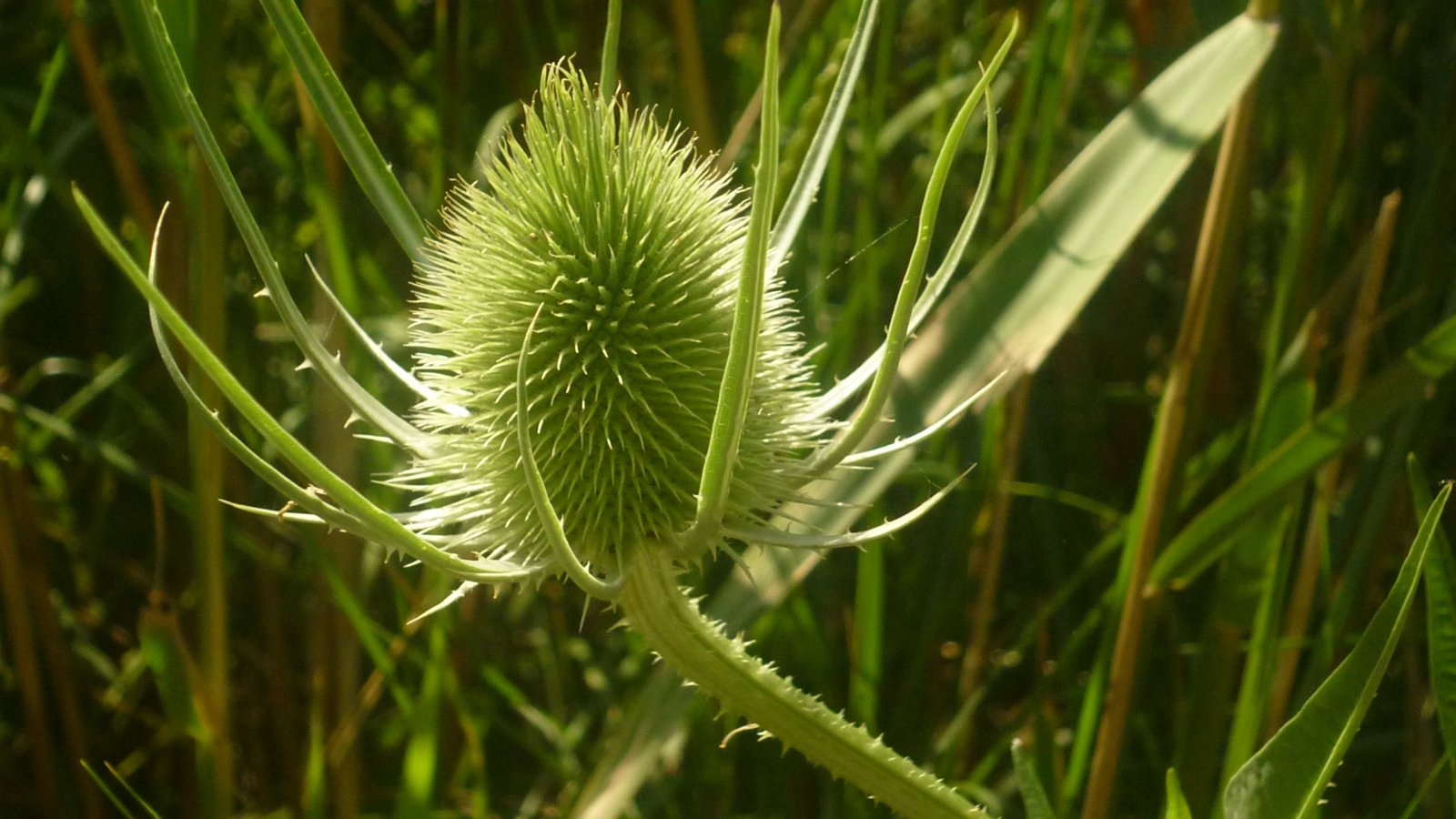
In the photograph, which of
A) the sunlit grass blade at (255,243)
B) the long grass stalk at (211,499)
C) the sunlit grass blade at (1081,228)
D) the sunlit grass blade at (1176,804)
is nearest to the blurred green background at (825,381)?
the long grass stalk at (211,499)

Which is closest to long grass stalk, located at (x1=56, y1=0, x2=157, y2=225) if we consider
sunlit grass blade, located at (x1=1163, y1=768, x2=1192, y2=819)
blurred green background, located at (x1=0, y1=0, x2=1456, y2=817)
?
blurred green background, located at (x1=0, y1=0, x2=1456, y2=817)

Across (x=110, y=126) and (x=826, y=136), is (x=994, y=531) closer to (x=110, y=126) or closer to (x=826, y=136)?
(x=826, y=136)

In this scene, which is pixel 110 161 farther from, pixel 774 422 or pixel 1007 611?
pixel 1007 611

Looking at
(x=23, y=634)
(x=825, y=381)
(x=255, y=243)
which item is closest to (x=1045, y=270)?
(x=825, y=381)

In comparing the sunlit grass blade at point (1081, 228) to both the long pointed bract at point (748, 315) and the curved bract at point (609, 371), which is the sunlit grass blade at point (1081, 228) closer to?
A: the curved bract at point (609, 371)

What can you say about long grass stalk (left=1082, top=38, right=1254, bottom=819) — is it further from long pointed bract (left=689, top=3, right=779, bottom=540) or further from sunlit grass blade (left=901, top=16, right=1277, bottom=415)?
long pointed bract (left=689, top=3, right=779, bottom=540)

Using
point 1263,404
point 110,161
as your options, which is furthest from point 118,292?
point 1263,404
